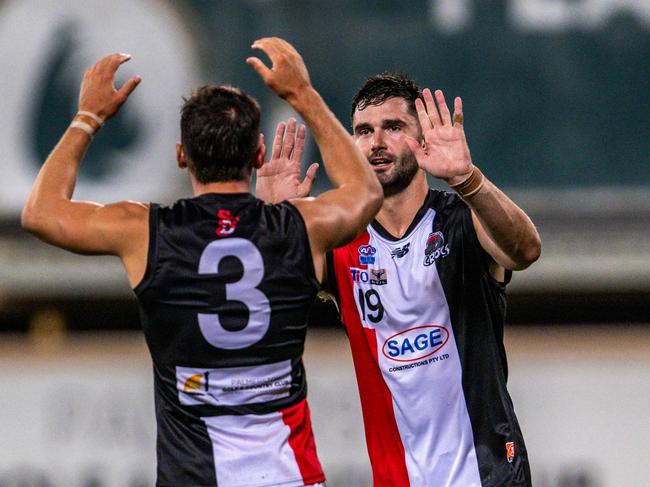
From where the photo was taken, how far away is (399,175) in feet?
15.4

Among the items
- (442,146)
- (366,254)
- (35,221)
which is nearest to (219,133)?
(35,221)

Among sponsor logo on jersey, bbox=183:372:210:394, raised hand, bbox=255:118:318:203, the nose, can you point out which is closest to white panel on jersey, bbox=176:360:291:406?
sponsor logo on jersey, bbox=183:372:210:394

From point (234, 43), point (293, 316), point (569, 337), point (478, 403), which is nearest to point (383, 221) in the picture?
point (478, 403)

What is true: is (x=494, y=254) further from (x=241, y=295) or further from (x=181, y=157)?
(x=181, y=157)

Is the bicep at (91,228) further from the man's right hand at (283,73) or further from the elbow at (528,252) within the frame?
the elbow at (528,252)

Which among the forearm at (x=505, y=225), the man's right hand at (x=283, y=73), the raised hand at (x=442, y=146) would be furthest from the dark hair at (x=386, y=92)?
the man's right hand at (x=283, y=73)

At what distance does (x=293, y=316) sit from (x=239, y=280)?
22 cm

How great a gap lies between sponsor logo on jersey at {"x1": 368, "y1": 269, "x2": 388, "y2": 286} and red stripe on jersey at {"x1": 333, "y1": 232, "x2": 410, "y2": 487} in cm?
6

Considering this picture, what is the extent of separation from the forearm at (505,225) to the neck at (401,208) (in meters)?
0.49

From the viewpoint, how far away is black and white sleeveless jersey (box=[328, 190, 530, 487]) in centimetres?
445

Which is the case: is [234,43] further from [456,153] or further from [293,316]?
[293,316]

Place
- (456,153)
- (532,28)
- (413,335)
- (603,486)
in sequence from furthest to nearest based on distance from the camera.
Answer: (532,28) → (603,486) → (413,335) → (456,153)

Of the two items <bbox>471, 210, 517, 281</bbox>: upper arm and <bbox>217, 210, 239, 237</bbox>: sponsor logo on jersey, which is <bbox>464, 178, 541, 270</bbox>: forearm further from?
<bbox>217, 210, 239, 237</bbox>: sponsor logo on jersey

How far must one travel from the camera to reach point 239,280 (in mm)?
3600
